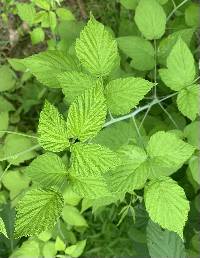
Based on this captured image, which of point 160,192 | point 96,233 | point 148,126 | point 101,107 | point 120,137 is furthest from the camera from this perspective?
point 96,233

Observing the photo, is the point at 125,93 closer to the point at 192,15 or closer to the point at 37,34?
the point at 192,15

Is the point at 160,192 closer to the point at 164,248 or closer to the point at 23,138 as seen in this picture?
the point at 164,248

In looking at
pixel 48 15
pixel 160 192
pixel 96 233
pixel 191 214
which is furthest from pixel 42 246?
pixel 48 15

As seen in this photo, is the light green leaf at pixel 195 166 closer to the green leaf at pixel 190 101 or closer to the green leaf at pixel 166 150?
the green leaf at pixel 190 101

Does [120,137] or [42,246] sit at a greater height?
[120,137]

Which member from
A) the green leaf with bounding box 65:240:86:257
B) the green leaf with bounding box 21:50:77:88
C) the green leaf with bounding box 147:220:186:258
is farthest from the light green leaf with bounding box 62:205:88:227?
the green leaf with bounding box 21:50:77:88

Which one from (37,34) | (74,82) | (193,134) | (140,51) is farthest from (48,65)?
(37,34)

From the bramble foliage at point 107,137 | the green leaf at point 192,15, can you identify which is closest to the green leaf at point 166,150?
the bramble foliage at point 107,137
